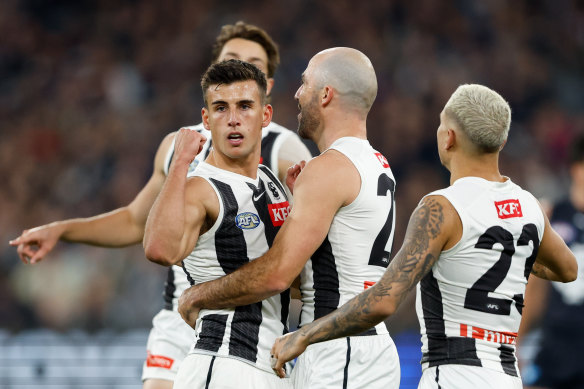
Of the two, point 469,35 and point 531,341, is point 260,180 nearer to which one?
point 531,341

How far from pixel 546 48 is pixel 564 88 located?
2.55 feet

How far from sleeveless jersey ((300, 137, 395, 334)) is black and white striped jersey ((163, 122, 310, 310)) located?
4.25 ft

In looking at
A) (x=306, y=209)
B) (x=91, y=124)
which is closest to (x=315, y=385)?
(x=306, y=209)

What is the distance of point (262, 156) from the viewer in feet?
16.7

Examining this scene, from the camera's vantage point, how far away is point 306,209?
3551 mm

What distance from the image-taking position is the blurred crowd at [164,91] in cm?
980

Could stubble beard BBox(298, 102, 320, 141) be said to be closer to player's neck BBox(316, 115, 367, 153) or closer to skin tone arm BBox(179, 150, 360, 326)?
player's neck BBox(316, 115, 367, 153)

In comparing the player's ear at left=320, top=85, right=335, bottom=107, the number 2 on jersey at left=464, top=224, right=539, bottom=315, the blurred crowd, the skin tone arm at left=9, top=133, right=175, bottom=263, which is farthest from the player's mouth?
the blurred crowd

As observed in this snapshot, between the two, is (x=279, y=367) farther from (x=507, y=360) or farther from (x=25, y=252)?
(x=25, y=252)

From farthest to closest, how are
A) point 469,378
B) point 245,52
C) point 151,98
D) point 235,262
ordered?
point 151,98
point 245,52
point 235,262
point 469,378

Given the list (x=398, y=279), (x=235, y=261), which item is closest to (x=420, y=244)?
(x=398, y=279)

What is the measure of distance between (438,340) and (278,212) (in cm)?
99

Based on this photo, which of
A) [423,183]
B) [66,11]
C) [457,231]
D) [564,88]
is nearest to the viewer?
[457,231]

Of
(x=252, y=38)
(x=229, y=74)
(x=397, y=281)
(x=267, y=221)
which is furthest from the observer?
(x=252, y=38)
